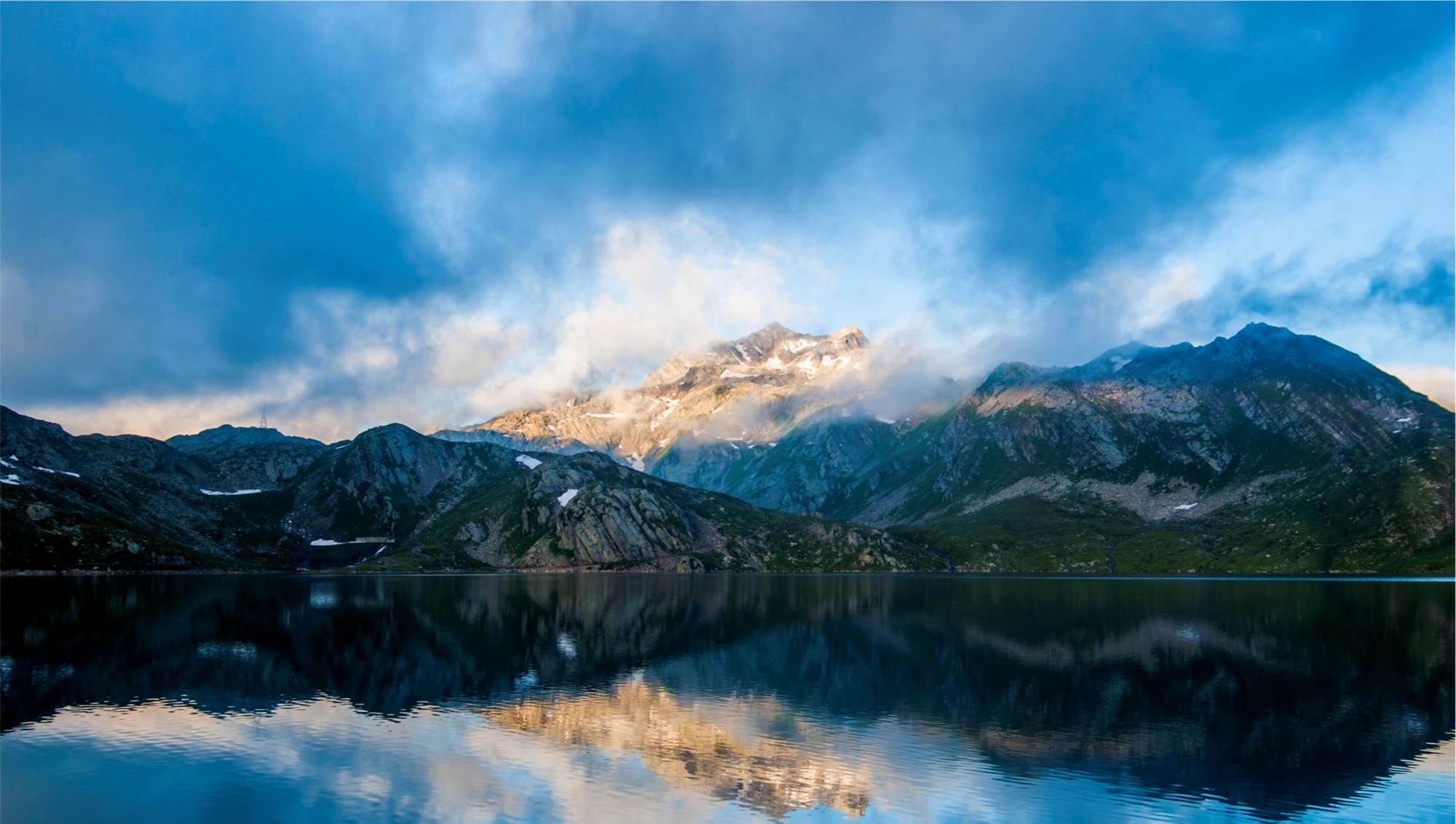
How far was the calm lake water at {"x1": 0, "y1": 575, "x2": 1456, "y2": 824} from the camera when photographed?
47500mm

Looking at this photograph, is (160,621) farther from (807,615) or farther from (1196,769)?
(1196,769)

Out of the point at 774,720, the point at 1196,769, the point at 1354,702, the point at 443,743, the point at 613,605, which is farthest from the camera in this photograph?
the point at 613,605

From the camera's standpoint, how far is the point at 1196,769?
54281mm

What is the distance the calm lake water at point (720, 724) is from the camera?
47.5 metres

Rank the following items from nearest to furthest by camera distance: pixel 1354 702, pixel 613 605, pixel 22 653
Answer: pixel 1354 702 → pixel 22 653 → pixel 613 605

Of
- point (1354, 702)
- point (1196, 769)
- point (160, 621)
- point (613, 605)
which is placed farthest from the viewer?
point (613, 605)

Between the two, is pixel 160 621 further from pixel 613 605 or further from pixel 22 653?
pixel 613 605

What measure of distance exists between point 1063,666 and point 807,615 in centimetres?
7091

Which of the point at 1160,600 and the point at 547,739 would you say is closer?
the point at 547,739

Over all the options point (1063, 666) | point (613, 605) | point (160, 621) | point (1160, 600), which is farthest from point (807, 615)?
point (160, 621)

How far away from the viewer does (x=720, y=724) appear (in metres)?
67.8

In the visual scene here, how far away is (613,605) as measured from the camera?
184750mm

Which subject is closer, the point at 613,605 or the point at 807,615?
the point at 807,615

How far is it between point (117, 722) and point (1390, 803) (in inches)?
3307
